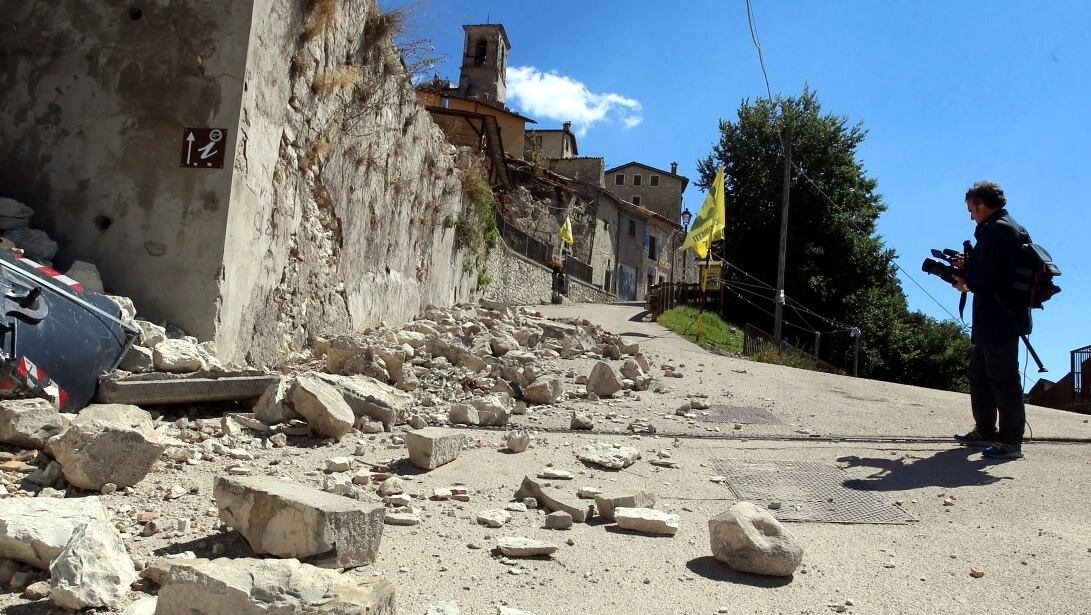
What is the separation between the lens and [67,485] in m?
3.48

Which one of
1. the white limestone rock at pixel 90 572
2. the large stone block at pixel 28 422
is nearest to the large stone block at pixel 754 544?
the white limestone rock at pixel 90 572

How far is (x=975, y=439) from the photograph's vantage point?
566cm

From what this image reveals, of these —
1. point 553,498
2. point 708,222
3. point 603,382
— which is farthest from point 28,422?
point 708,222

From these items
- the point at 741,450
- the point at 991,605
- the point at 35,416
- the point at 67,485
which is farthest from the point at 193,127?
the point at 991,605

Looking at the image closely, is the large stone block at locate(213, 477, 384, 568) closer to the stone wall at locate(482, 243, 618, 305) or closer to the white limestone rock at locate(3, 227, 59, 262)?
the white limestone rock at locate(3, 227, 59, 262)

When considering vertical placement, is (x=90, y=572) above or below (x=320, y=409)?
below

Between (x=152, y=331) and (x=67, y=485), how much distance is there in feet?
6.44

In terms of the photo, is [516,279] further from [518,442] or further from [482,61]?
[482,61]

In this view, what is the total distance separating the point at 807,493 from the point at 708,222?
16.0m

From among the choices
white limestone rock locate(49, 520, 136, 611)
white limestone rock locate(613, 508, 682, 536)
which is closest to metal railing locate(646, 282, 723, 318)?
white limestone rock locate(613, 508, 682, 536)

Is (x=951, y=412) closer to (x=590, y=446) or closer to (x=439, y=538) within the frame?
(x=590, y=446)

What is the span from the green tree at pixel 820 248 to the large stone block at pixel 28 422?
26.2 m

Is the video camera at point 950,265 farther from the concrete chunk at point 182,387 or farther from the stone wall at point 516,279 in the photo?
the stone wall at point 516,279

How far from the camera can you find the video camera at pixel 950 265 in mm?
5707
